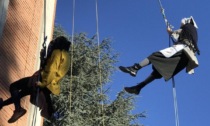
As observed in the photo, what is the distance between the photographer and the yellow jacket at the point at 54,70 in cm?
667

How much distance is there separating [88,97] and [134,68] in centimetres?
1380

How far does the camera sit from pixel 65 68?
6.86 meters

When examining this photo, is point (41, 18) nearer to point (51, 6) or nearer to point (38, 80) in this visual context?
point (51, 6)

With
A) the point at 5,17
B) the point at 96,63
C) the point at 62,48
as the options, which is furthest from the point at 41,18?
the point at 96,63

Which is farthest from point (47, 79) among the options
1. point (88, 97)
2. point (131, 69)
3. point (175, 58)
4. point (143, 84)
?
point (88, 97)

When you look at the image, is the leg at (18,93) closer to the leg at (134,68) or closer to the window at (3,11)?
the leg at (134,68)

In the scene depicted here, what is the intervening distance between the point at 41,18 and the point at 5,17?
2654 mm

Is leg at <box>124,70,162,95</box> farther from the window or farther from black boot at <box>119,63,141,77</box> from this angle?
the window

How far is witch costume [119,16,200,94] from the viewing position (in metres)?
7.16

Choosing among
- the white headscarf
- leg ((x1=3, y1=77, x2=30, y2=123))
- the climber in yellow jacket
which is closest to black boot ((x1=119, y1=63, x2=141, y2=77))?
the climber in yellow jacket

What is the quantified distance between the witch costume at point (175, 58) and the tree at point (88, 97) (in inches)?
411

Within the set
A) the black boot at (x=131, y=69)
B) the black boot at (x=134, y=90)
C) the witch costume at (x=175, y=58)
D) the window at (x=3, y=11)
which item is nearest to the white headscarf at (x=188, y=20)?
the witch costume at (x=175, y=58)

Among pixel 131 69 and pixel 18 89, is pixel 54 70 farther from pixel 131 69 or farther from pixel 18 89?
pixel 131 69

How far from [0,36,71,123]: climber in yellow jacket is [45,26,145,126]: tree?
10.7 metres
